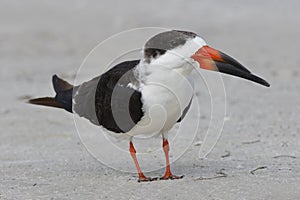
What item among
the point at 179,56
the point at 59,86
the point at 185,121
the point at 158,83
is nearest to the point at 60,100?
the point at 59,86

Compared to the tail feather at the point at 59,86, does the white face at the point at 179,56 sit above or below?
above

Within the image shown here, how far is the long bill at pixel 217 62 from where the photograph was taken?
451cm

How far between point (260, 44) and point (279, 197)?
1004cm

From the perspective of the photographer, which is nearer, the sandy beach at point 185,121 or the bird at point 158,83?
the bird at point 158,83

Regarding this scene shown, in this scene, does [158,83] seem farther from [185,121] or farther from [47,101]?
[185,121]

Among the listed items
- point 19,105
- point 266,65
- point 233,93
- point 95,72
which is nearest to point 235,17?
point 266,65

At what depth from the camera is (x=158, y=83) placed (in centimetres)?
447

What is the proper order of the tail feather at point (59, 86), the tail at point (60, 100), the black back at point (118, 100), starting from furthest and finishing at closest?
the tail feather at point (59, 86)
the tail at point (60, 100)
the black back at point (118, 100)

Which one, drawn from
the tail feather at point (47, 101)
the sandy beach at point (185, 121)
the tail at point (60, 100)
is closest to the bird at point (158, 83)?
the sandy beach at point (185, 121)

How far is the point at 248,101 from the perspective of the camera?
836 centimetres

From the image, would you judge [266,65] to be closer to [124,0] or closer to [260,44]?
[260,44]

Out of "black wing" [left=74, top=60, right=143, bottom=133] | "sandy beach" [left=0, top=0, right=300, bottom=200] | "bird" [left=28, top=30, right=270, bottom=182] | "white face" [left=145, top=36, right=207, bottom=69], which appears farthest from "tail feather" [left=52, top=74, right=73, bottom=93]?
"white face" [left=145, top=36, right=207, bottom=69]

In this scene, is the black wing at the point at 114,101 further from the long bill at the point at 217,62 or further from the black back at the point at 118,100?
the long bill at the point at 217,62

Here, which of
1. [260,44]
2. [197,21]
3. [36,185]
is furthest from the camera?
[197,21]
